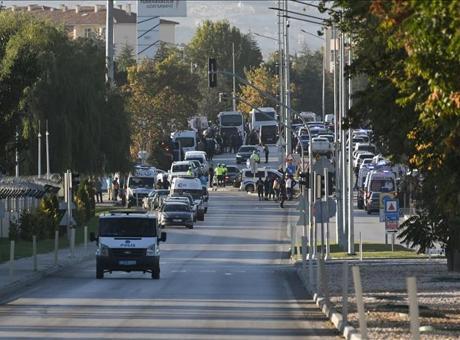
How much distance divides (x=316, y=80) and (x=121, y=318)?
158 metres

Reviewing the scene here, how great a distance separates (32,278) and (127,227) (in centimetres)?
315

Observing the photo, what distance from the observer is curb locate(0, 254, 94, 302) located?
117ft

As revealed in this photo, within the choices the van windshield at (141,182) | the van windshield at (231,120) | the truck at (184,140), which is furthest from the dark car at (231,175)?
the van windshield at (231,120)

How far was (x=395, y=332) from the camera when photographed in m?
23.0

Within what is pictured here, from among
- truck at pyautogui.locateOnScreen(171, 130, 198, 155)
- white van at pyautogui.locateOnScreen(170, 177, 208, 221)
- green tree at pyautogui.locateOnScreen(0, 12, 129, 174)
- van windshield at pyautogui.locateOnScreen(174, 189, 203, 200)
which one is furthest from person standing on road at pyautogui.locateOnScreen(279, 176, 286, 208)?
truck at pyautogui.locateOnScreen(171, 130, 198, 155)

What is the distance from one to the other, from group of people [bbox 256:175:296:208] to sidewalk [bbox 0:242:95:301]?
28.6 m

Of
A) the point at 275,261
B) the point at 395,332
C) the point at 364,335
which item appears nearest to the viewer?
the point at 364,335

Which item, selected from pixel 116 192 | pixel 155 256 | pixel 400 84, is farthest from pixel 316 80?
pixel 400 84

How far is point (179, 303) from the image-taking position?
3133 centimetres

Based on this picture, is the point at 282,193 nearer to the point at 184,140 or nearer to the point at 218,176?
the point at 218,176

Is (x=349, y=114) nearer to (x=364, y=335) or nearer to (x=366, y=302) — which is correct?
(x=364, y=335)

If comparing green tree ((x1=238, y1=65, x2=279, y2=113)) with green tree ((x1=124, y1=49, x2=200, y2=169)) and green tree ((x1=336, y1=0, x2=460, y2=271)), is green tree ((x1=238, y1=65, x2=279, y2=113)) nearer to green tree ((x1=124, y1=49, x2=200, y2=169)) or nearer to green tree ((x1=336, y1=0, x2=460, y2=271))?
green tree ((x1=124, y1=49, x2=200, y2=169))

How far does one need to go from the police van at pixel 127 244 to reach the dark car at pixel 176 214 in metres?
31.2

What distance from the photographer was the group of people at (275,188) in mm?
87781
